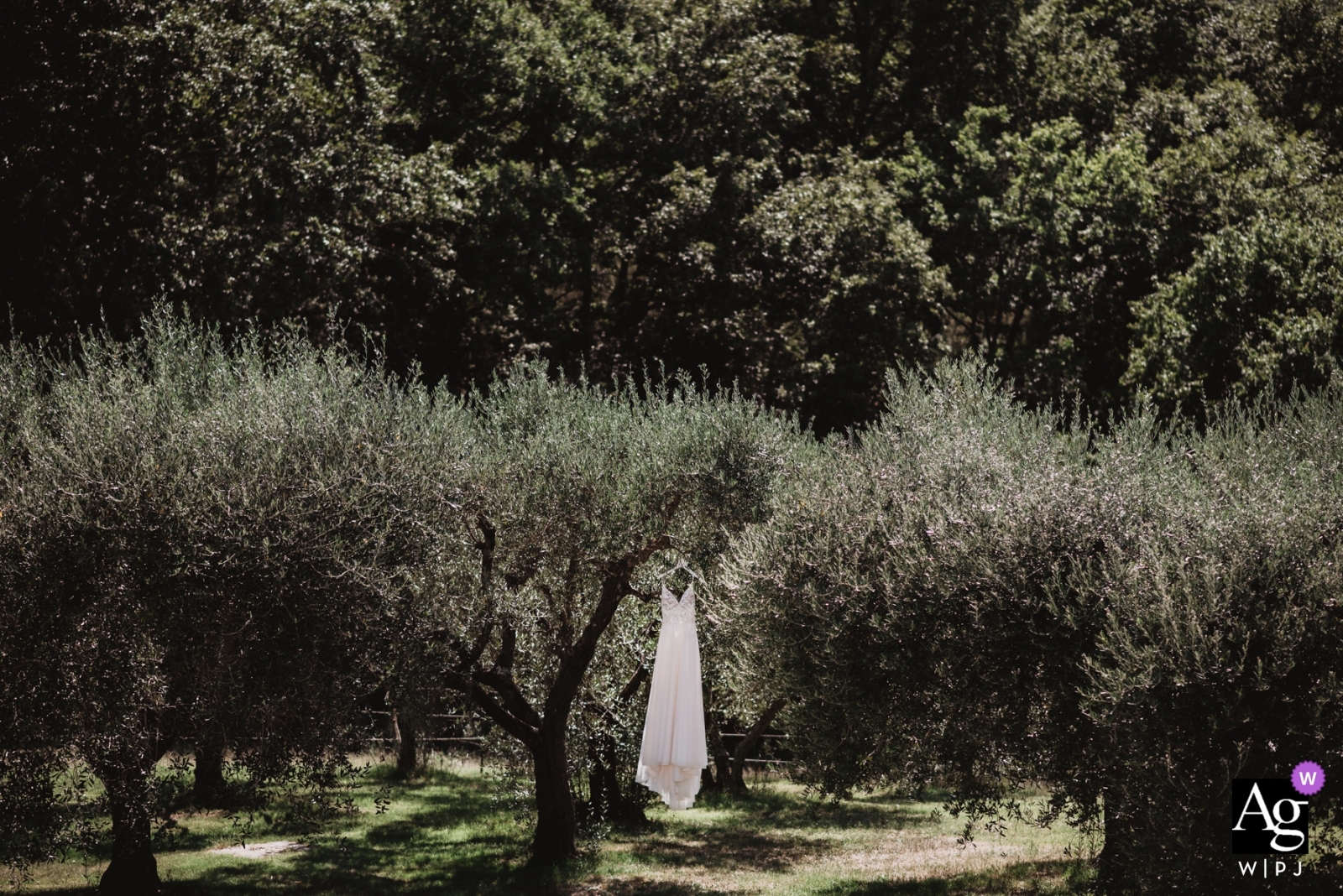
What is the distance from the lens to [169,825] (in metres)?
12.3

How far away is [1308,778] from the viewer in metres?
9.49

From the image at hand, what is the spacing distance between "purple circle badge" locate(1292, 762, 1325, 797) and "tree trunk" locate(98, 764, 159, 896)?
38.2ft

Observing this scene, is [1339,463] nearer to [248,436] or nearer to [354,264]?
[248,436]

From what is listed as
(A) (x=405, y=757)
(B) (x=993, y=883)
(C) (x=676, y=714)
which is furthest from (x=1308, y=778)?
(A) (x=405, y=757)

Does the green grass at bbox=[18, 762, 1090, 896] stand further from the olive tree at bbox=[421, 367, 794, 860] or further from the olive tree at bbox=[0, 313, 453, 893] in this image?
the olive tree at bbox=[0, 313, 453, 893]

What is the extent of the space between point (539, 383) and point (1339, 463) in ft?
34.2

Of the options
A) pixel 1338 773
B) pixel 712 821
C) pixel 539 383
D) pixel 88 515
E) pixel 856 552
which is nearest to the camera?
pixel 1338 773

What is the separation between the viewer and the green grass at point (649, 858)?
15.2 meters

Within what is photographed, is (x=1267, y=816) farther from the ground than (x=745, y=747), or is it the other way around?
(x=1267, y=816)

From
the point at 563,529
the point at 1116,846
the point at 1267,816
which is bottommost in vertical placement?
the point at 1116,846

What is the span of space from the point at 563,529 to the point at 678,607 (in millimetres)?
1893

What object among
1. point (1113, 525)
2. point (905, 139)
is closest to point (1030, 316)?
point (905, 139)

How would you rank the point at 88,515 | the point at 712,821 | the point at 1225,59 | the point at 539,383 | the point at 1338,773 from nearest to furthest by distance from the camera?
the point at 1338,773
the point at 88,515
the point at 539,383
the point at 712,821
the point at 1225,59

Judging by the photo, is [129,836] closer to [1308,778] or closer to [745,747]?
[1308,778]
